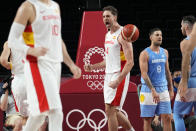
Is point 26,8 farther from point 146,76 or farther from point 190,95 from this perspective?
point 146,76

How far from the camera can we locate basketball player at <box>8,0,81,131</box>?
11.7ft

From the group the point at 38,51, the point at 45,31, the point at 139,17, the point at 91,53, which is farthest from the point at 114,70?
the point at 139,17

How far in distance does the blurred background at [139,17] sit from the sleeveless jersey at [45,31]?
821 cm

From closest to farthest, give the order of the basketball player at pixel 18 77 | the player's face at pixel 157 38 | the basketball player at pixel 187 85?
the basketball player at pixel 187 85, the basketball player at pixel 18 77, the player's face at pixel 157 38

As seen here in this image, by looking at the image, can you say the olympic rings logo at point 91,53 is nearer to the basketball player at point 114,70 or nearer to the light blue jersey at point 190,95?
the basketball player at point 114,70

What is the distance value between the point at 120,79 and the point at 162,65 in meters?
1.36

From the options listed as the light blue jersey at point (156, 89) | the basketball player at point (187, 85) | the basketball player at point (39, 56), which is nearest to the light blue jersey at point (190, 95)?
the basketball player at point (187, 85)

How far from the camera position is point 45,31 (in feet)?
12.1

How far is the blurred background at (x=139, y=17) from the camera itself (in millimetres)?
12422

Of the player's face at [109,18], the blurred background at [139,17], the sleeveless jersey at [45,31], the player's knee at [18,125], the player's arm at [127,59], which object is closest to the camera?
the sleeveless jersey at [45,31]

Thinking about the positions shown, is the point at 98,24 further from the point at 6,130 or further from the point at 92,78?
the point at 6,130

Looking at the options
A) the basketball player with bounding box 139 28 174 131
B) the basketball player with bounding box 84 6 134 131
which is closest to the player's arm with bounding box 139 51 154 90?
the basketball player with bounding box 139 28 174 131

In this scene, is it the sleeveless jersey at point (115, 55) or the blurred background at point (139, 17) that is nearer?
the sleeveless jersey at point (115, 55)

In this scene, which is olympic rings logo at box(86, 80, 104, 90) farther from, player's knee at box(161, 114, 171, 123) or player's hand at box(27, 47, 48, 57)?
player's hand at box(27, 47, 48, 57)
